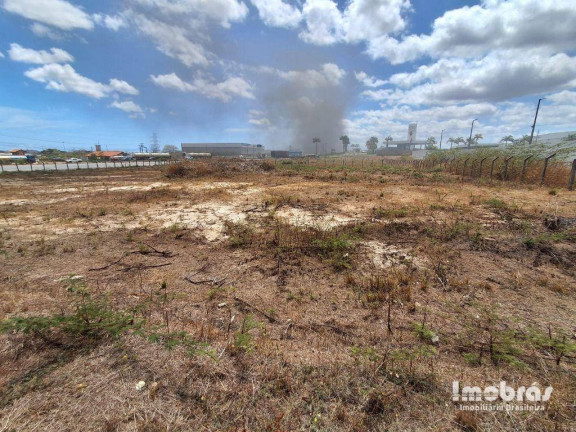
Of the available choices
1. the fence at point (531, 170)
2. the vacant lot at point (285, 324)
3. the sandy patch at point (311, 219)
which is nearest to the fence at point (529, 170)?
the fence at point (531, 170)

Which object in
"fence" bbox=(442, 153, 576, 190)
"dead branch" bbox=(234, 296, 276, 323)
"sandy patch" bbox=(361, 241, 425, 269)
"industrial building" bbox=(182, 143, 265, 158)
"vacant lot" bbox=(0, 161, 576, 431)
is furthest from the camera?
"industrial building" bbox=(182, 143, 265, 158)

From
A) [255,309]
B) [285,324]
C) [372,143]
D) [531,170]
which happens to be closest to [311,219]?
[255,309]

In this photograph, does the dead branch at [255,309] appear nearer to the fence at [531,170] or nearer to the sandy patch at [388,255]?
the sandy patch at [388,255]

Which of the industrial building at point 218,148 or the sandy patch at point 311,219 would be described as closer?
the sandy patch at point 311,219

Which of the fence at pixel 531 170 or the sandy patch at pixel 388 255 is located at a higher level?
the fence at pixel 531 170

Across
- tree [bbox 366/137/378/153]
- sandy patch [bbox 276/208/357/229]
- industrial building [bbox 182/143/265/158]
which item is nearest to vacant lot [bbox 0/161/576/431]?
sandy patch [bbox 276/208/357/229]

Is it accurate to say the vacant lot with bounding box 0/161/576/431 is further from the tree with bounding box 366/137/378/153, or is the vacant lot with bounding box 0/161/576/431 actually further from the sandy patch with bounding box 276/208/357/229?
the tree with bounding box 366/137/378/153

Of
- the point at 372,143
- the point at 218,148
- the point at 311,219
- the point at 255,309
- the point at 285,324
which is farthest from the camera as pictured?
the point at 372,143

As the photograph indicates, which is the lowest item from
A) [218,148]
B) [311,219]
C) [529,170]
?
[311,219]

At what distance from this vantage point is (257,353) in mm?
2639

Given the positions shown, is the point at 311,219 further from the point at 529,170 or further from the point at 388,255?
the point at 529,170

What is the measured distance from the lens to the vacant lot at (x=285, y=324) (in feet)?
6.62

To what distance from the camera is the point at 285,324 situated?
10.6ft

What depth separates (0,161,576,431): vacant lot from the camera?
2.02m
